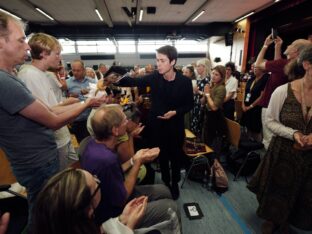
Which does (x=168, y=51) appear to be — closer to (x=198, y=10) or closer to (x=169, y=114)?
(x=169, y=114)

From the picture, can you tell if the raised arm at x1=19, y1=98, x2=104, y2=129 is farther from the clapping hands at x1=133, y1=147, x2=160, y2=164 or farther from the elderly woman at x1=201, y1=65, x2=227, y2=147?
the elderly woman at x1=201, y1=65, x2=227, y2=147

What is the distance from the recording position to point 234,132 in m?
2.61

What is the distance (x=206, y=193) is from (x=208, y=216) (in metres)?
0.41

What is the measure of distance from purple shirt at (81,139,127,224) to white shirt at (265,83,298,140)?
1254mm

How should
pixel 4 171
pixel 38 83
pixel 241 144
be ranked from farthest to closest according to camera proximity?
pixel 241 144
pixel 4 171
pixel 38 83

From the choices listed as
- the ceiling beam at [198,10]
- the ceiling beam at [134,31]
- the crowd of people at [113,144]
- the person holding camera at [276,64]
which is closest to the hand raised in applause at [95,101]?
the crowd of people at [113,144]

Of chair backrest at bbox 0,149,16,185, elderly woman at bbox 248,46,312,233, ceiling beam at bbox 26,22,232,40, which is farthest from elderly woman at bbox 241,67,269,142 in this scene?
ceiling beam at bbox 26,22,232,40

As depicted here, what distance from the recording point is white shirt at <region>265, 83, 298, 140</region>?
1.52 meters

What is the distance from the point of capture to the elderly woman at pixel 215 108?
2.88 metres

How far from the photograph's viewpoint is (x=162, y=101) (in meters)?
2.17

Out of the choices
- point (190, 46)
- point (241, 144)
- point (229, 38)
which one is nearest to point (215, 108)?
point (241, 144)

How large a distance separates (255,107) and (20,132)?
11.2 ft

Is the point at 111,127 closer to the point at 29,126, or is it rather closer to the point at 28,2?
the point at 29,126

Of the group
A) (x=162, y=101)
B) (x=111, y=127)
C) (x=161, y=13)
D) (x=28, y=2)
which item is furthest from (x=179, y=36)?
(x=111, y=127)
